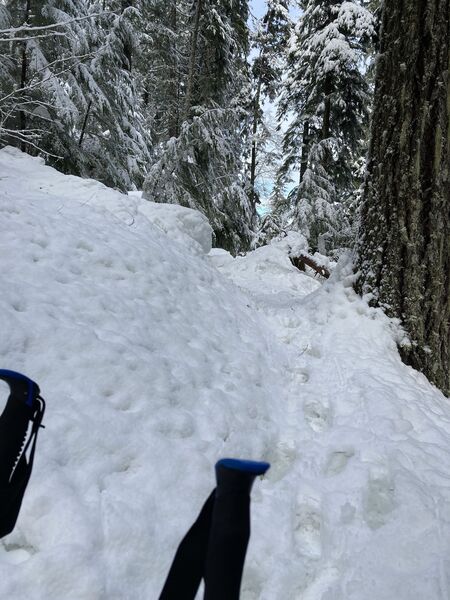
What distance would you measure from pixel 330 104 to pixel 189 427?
14005 mm

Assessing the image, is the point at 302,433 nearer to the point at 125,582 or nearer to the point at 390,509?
the point at 390,509

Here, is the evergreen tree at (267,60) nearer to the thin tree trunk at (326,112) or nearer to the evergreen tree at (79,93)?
the thin tree trunk at (326,112)

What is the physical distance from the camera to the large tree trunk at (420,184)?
3869 millimetres

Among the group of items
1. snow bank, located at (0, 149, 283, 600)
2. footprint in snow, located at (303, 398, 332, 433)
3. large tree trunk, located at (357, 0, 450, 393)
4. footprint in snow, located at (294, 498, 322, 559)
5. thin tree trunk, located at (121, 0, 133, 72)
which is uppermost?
thin tree trunk, located at (121, 0, 133, 72)

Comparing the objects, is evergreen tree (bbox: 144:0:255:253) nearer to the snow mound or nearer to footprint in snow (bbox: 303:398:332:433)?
the snow mound

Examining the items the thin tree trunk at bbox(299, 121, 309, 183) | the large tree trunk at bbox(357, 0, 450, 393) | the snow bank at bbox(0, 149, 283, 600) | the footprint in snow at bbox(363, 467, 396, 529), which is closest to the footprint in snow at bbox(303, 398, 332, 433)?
the snow bank at bbox(0, 149, 283, 600)

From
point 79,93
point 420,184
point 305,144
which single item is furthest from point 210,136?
point 305,144

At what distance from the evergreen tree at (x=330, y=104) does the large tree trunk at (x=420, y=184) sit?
9.34 m

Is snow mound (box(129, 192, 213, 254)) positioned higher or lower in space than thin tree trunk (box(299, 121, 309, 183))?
lower

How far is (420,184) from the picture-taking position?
3.92 metres

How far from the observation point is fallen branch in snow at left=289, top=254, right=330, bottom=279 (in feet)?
33.4

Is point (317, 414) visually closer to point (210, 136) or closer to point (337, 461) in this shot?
Result: point (337, 461)

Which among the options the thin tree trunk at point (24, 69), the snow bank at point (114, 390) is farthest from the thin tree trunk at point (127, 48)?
the snow bank at point (114, 390)

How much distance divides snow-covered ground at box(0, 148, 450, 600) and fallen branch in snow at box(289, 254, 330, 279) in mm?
5546
